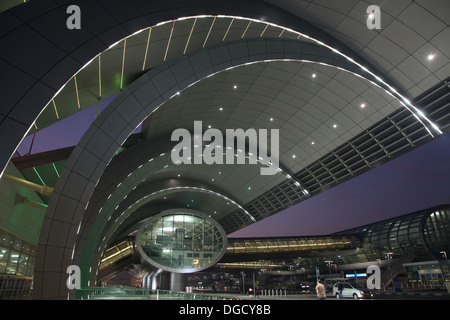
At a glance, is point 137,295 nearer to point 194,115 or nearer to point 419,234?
point 194,115

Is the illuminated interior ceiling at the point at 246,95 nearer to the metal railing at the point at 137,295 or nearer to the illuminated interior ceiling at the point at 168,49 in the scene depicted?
the illuminated interior ceiling at the point at 168,49

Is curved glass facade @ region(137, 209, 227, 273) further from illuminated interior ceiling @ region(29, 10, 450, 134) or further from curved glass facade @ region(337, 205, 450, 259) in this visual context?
curved glass facade @ region(337, 205, 450, 259)

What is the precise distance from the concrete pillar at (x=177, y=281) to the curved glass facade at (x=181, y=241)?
10.7 feet

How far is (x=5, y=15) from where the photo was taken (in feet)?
21.6

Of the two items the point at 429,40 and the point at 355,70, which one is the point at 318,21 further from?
the point at 429,40

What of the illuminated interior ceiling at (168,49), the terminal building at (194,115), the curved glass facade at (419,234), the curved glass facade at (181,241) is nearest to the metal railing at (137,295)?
the terminal building at (194,115)

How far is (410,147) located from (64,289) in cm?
3073

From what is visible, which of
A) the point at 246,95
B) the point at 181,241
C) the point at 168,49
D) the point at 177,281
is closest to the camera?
the point at 168,49

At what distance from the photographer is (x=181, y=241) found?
45.9m

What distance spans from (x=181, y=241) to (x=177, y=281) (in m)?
6.52

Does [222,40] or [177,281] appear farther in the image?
[177,281]

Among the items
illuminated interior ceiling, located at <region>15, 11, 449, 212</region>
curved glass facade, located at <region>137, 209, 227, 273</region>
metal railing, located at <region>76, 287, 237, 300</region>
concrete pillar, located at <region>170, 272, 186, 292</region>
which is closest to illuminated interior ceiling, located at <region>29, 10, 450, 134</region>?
illuminated interior ceiling, located at <region>15, 11, 449, 212</region>

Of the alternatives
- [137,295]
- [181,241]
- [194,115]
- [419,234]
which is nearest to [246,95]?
[194,115]

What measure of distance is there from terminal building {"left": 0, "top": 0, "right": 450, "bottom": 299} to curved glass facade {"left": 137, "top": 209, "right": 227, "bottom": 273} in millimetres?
221
